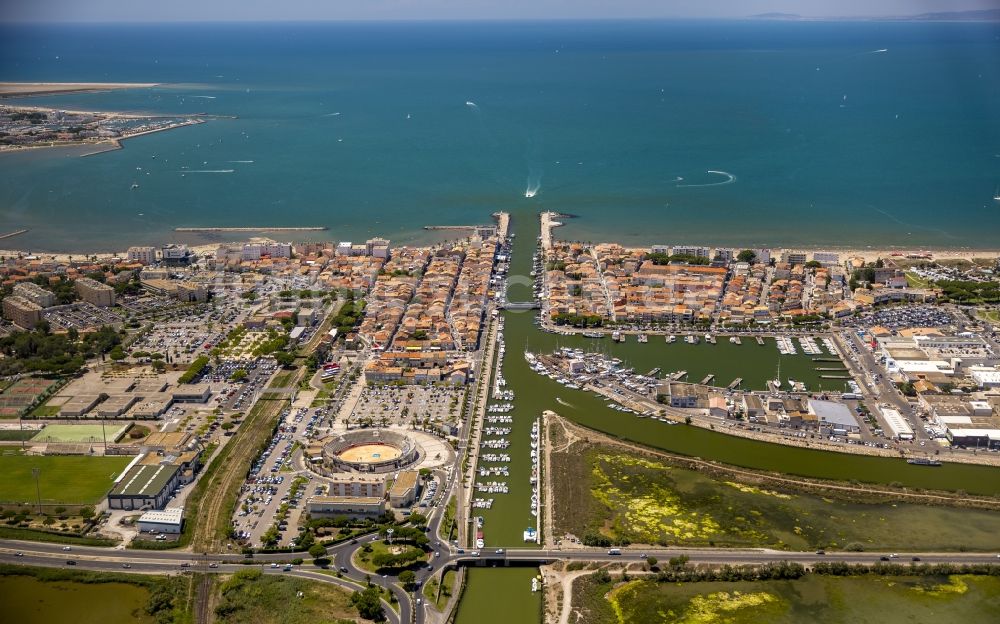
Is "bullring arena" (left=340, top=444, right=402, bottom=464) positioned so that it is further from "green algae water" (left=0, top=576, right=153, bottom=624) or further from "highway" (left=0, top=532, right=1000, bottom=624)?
"green algae water" (left=0, top=576, right=153, bottom=624)

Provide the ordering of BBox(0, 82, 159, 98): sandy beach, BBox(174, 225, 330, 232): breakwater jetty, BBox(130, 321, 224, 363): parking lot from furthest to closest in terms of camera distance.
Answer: BBox(0, 82, 159, 98): sandy beach → BBox(174, 225, 330, 232): breakwater jetty → BBox(130, 321, 224, 363): parking lot

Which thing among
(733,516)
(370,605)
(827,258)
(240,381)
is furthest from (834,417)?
(240,381)

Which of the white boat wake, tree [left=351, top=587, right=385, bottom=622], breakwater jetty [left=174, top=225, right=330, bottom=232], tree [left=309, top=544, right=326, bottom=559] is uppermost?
the white boat wake

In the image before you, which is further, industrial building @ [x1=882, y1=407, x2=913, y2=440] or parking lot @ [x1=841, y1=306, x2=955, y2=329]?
parking lot @ [x1=841, y1=306, x2=955, y2=329]

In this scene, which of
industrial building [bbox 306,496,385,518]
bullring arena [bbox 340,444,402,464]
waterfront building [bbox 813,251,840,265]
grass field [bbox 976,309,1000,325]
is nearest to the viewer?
industrial building [bbox 306,496,385,518]

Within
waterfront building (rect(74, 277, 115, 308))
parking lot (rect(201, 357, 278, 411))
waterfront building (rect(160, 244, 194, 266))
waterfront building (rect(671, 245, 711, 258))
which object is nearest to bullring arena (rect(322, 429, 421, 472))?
parking lot (rect(201, 357, 278, 411))

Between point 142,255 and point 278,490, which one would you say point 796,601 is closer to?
point 278,490

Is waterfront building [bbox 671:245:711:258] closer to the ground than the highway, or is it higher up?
higher up

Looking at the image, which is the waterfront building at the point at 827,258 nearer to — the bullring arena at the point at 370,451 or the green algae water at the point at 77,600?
the bullring arena at the point at 370,451

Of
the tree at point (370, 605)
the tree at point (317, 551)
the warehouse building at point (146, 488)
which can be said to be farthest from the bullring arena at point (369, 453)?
the tree at point (370, 605)
